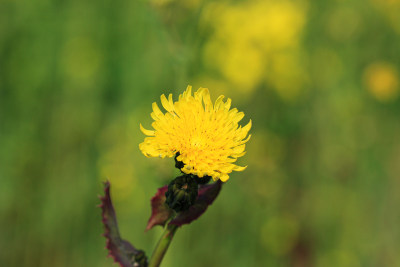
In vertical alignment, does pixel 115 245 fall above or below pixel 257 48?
below

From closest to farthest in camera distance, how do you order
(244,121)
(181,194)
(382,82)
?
(181,194) < (244,121) < (382,82)

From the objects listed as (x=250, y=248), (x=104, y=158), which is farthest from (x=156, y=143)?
(x=104, y=158)

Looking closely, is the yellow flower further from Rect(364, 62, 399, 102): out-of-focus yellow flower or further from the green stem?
Rect(364, 62, 399, 102): out-of-focus yellow flower

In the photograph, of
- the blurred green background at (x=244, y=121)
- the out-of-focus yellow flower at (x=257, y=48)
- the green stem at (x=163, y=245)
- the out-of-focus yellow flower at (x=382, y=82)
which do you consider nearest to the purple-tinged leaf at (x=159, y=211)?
the green stem at (x=163, y=245)

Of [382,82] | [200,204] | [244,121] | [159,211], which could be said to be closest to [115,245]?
[159,211]

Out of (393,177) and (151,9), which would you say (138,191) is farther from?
(393,177)

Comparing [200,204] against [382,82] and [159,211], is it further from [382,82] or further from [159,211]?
[382,82]
